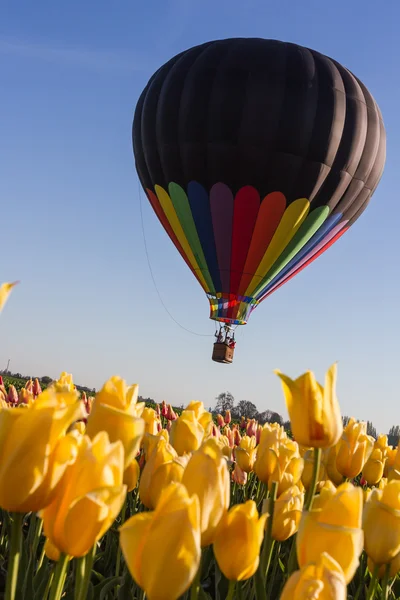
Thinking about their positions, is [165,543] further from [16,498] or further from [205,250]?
[205,250]

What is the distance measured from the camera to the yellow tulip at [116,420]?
1565 millimetres

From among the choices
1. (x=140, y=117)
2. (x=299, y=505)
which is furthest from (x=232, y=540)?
(x=140, y=117)

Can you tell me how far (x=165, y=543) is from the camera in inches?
49.2

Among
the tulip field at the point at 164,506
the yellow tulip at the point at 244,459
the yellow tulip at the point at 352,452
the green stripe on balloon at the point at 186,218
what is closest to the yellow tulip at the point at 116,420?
the tulip field at the point at 164,506

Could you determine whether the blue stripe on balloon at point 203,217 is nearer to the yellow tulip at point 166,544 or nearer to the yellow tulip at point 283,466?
the yellow tulip at point 283,466

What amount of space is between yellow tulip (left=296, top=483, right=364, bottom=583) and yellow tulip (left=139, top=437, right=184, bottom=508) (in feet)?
1.70

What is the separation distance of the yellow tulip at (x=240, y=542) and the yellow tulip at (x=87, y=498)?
31 cm

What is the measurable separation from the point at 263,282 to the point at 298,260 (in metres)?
1.26

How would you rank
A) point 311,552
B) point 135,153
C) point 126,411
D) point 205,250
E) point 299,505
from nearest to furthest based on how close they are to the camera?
point 311,552
point 126,411
point 299,505
point 205,250
point 135,153

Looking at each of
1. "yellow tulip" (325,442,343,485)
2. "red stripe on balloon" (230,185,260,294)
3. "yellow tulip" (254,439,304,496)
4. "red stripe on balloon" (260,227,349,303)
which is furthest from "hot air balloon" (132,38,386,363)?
"yellow tulip" (254,439,304,496)

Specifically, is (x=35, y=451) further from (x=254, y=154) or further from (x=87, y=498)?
(x=254, y=154)

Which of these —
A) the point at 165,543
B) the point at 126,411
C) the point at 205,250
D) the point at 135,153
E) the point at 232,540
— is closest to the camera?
the point at 165,543

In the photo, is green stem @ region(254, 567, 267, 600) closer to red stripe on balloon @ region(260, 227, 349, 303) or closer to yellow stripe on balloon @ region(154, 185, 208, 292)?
yellow stripe on balloon @ region(154, 185, 208, 292)

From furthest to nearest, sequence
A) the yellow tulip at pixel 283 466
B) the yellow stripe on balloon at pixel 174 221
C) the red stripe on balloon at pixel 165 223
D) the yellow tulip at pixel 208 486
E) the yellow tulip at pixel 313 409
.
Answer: the red stripe on balloon at pixel 165 223
the yellow stripe on balloon at pixel 174 221
the yellow tulip at pixel 283 466
the yellow tulip at pixel 313 409
the yellow tulip at pixel 208 486
